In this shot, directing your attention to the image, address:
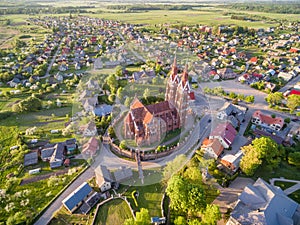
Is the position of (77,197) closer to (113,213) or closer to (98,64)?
(113,213)

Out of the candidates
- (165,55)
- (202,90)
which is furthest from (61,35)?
(202,90)

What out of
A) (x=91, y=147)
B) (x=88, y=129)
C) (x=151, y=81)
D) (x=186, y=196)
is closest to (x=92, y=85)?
(x=151, y=81)

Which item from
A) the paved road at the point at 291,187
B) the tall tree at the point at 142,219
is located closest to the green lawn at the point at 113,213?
the tall tree at the point at 142,219

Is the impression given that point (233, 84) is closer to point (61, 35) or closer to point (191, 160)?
point (191, 160)

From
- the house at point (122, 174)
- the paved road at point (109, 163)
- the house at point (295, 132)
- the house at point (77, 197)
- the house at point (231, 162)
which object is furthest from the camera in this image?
the house at point (295, 132)

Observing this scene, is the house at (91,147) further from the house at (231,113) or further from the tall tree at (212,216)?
the house at (231,113)

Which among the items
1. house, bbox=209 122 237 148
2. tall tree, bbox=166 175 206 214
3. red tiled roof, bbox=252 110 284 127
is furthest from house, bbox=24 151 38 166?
red tiled roof, bbox=252 110 284 127
